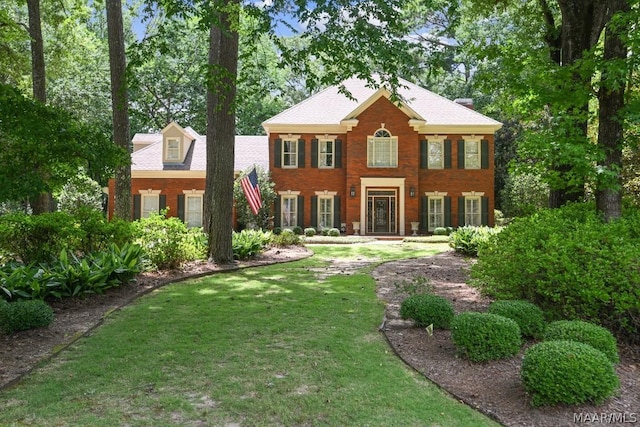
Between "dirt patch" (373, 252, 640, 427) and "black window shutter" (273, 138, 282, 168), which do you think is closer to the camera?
"dirt patch" (373, 252, 640, 427)

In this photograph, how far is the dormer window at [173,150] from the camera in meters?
25.4

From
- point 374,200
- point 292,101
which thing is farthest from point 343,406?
point 292,101

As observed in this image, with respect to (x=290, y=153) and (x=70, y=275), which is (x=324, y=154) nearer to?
(x=290, y=153)

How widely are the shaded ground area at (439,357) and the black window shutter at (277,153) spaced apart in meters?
15.1

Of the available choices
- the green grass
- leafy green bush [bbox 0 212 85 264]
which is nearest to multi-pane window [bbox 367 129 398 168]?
leafy green bush [bbox 0 212 85 264]

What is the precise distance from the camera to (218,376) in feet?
14.5

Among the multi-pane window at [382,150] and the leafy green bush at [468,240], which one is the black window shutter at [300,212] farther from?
the leafy green bush at [468,240]

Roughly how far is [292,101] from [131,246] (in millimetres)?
36050

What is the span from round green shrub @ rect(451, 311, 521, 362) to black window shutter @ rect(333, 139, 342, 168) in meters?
19.8

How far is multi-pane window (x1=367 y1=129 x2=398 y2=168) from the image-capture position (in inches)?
947

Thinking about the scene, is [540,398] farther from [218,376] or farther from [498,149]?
[498,149]

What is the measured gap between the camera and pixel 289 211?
80.2 ft

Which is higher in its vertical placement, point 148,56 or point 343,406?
point 148,56

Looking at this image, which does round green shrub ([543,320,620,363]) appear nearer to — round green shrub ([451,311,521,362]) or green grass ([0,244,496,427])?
round green shrub ([451,311,521,362])
